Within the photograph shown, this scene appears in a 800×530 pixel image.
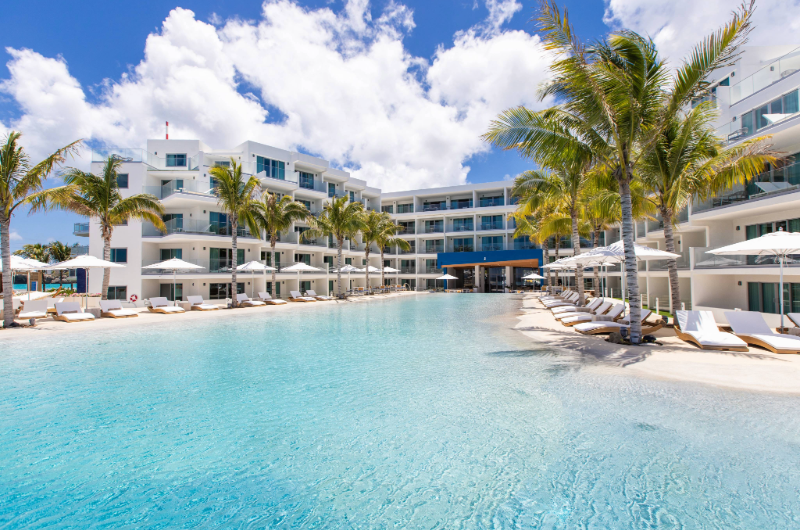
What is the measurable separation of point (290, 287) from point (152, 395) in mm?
28656

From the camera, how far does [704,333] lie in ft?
33.6

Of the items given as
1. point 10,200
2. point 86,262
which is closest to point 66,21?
point 10,200

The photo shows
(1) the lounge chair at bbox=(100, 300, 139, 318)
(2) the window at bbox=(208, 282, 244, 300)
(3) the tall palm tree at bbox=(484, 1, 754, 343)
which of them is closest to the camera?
(3) the tall palm tree at bbox=(484, 1, 754, 343)

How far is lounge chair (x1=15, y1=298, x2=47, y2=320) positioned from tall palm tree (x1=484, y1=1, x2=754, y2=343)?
22.2m

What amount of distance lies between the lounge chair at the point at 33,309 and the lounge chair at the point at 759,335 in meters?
26.1

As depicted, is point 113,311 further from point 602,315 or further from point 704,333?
point 704,333

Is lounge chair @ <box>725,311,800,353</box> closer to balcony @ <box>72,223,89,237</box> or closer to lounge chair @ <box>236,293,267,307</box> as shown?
lounge chair @ <box>236,293,267,307</box>

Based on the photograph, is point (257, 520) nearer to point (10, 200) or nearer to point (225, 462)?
point (225, 462)

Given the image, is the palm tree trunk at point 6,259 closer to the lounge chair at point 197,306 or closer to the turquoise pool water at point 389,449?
the lounge chair at point 197,306

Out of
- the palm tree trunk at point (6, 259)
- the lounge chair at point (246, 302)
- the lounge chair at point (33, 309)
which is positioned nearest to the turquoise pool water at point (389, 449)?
the palm tree trunk at point (6, 259)

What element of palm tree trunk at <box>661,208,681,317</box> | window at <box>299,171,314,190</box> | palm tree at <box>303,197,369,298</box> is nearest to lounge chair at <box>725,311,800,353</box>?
palm tree trunk at <box>661,208,681,317</box>

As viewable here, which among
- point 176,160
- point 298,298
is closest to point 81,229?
point 176,160

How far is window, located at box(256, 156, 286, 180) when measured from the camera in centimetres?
3316

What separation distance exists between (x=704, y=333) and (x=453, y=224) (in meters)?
40.3
